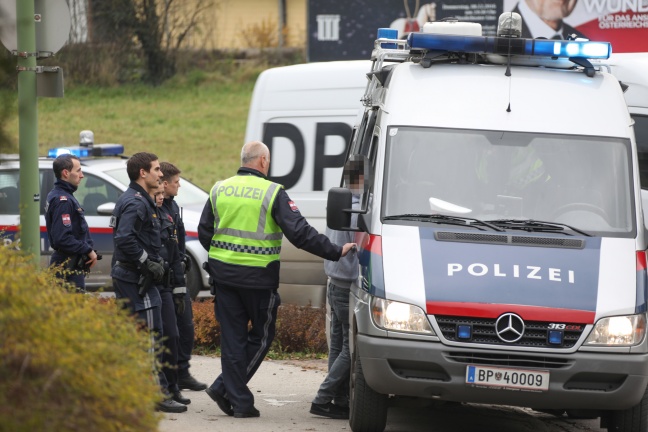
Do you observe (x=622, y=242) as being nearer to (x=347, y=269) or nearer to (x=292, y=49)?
(x=347, y=269)

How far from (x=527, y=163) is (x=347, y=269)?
134cm

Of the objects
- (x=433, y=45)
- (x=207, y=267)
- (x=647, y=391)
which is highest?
(x=433, y=45)

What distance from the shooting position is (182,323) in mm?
8680

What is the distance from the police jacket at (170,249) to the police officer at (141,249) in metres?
0.15

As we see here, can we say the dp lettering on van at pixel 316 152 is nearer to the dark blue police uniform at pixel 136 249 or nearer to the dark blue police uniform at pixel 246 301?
the dark blue police uniform at pixel 246 301

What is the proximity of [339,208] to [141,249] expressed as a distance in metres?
1.35

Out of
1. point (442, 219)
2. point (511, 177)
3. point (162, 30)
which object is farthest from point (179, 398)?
point (162, 30)

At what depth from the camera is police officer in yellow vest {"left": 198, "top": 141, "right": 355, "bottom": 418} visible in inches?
300

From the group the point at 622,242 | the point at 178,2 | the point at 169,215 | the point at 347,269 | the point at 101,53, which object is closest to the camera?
the point at 622,242

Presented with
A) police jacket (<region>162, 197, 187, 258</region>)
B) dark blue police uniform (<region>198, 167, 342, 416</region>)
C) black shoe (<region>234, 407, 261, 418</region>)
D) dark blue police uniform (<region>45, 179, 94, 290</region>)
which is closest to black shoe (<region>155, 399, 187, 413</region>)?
dark blue police uniform (<region>198, 167, 342, 416</region>)

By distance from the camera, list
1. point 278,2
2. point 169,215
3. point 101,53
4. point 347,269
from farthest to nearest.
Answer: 1. point 278,2
2. point 101,53
3. point 169,215
4. point 347,269

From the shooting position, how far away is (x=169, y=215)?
827 centimetres

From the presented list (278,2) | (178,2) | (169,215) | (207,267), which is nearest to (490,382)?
(207,267)

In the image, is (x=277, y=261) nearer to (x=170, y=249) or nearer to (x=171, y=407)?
(x=170, y=249)
